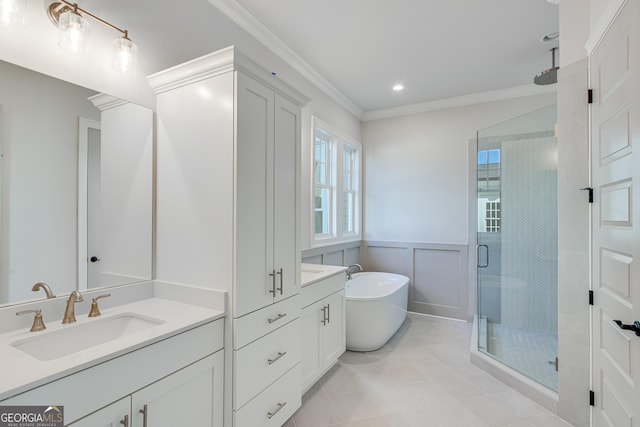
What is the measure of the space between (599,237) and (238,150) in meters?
2.07

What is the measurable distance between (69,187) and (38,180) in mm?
127

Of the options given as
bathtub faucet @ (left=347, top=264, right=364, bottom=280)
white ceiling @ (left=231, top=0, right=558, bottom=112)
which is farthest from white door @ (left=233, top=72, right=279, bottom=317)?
bathtub faucet @ (left=347, top=264, right=364, bottom=280)

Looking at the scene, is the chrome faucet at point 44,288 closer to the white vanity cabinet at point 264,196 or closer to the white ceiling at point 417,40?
the white vanity cabinet at point 264,196

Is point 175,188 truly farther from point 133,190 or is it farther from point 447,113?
point 447,113

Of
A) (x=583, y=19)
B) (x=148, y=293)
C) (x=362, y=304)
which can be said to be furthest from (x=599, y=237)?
(x=148, y=293)

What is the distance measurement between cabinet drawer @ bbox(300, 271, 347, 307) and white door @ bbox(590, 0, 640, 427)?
1.67 m

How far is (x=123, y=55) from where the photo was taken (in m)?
1.57

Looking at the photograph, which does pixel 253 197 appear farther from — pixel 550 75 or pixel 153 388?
pixel 550 75

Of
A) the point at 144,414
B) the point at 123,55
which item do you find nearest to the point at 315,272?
the point at 144,414

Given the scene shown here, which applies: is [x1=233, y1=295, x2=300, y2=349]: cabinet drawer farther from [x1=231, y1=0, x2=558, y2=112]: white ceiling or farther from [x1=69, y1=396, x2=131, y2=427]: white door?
[x1=231, y1=0, x2=558, y2=112]: white ceiling

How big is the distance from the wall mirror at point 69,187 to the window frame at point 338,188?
6.09ft

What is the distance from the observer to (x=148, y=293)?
1.72 m

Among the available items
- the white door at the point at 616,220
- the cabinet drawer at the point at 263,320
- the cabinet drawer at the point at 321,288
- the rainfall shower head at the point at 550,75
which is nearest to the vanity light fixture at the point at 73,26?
the cabinet drawer at the point at 263,320

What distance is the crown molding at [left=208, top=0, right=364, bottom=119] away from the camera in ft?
7.16
